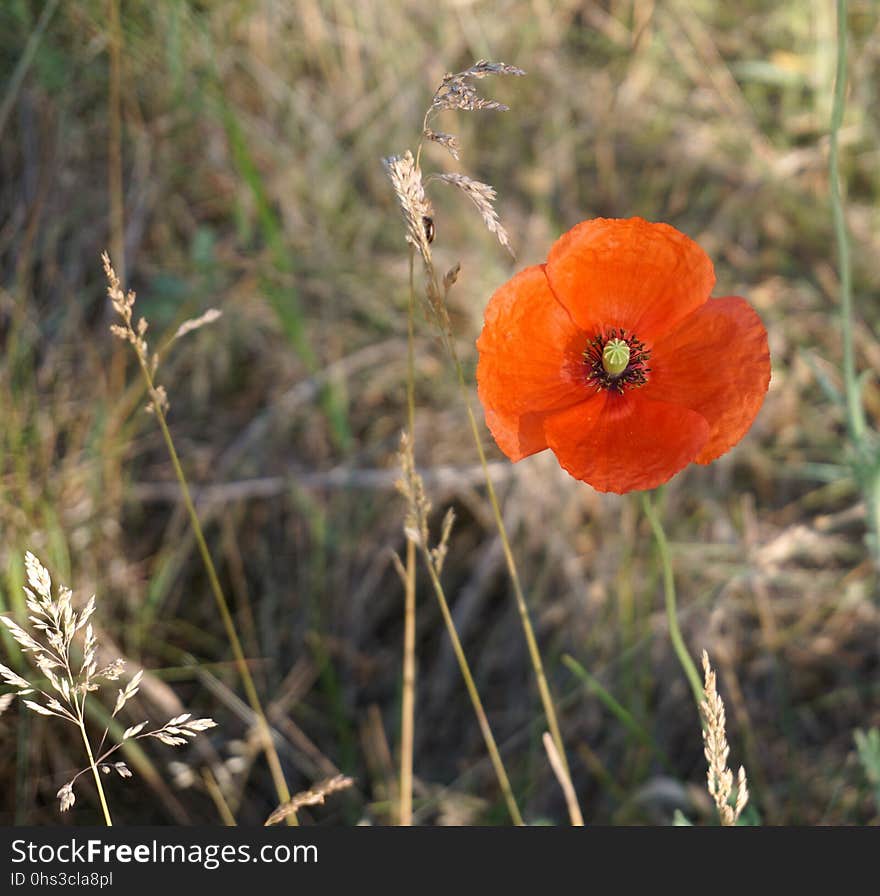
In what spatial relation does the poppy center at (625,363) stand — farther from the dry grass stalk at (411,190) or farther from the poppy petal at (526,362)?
the dry grass stalk at (411,190)

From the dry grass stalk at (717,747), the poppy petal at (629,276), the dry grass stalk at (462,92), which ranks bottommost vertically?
the dry grass stalk at (717,747)

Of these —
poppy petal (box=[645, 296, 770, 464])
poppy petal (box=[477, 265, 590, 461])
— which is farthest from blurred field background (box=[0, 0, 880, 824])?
poppy petal (box=[477, 265, 590, 461])

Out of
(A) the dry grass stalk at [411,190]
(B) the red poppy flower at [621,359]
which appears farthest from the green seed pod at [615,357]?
(A) the dry grass stalk at [411,190]

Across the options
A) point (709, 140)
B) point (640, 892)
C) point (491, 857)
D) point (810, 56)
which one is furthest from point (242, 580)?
point (810, 56)

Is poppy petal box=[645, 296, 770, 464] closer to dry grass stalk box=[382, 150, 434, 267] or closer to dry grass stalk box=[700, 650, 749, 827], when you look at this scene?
dry grass stalk box=[700, 650, 749, 827]

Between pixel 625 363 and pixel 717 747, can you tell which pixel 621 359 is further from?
pixel 717 747

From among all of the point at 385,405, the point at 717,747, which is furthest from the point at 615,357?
the point at 385,405
